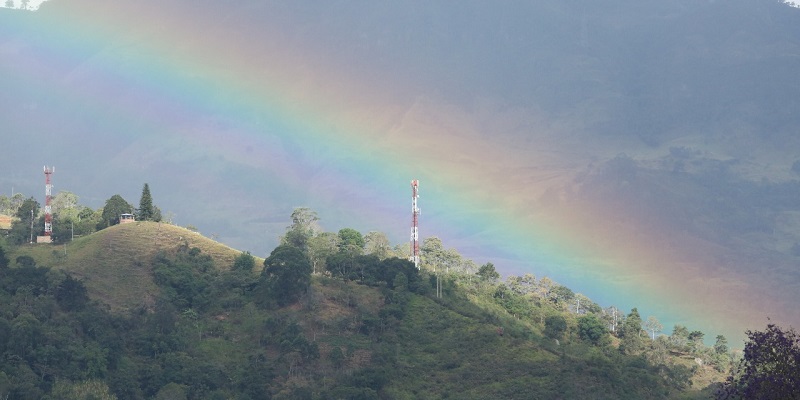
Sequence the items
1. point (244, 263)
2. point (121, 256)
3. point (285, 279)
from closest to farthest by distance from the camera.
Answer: point (285, 279) → point (121, 256) → point (244, 263)

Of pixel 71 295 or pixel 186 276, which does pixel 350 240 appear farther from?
pixel 71 295

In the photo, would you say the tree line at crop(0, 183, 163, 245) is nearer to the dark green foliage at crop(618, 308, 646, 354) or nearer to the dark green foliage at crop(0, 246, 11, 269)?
the dark green foliage at crop(0, 246, 11, 269)

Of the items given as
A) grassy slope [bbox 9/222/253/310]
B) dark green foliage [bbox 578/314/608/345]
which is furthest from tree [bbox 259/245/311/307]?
dark green foliage [bbox 578/314/608/345]

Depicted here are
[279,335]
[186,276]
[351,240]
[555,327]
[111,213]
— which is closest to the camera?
[279,335]

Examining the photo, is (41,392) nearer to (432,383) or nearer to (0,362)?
(0,362)

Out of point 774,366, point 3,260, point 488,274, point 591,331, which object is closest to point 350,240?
point 488,274

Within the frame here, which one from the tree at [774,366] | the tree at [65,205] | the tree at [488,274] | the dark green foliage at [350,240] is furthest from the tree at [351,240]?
the tree at [774,366]

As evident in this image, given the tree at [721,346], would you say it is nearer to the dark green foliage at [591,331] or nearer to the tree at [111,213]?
the dark green foliage at [591,331]
